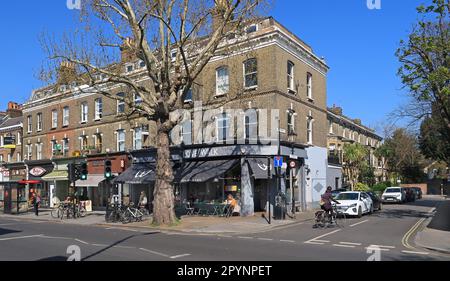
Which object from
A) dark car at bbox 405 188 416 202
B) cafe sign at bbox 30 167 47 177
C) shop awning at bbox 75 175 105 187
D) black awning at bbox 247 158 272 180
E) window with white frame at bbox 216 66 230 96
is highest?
window with white frame at bbox 216 66 230 96

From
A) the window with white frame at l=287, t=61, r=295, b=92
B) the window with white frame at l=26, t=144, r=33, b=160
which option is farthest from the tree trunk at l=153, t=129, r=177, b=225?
the window with white frame at l=26, t=144, r=33, b=160

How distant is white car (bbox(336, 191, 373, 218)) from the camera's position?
24.0 m

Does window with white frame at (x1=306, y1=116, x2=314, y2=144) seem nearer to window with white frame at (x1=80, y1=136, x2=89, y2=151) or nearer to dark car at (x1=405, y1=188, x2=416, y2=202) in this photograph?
dark car at (x1=405, y1=188, x2=416, y2=202)

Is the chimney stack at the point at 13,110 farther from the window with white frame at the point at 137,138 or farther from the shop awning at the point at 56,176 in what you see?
the window with white frame at the point at 137,138

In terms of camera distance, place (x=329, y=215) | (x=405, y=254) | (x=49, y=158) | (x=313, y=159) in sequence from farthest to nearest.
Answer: (x=49, y=158), (x=313, y=159), (x=329, y=215), (x=405, y=254)

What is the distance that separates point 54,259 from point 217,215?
14650mm

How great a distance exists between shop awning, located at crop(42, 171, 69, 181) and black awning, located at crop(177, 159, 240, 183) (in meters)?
13.8

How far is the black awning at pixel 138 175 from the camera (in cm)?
2753

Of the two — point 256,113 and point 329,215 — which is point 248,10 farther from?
point 329,215

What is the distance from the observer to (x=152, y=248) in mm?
12891

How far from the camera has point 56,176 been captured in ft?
121

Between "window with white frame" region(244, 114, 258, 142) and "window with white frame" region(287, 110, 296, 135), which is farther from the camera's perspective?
"window with white frame" region(287, 110, 296, 135)

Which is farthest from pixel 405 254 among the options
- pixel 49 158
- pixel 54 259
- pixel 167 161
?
pixel 49 158

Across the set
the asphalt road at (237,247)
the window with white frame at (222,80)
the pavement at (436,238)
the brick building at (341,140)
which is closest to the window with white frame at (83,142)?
the window with white frame at (222,80)
